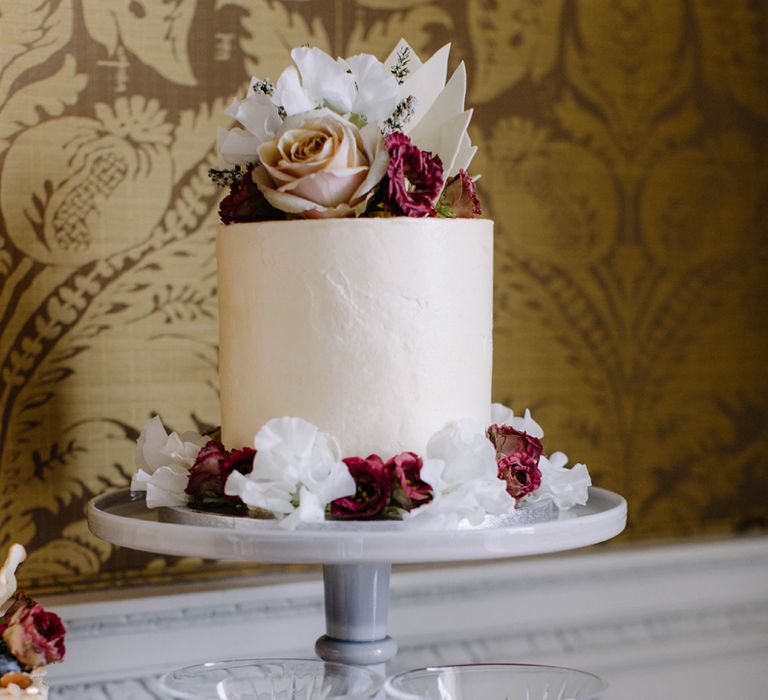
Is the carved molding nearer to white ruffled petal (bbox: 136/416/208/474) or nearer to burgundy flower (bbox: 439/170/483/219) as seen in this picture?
white ruffled petal (bbox: 136/416/208/474)

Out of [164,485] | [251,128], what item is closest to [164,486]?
[164,485]

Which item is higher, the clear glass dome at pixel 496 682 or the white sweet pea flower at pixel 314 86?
the white sweet pea flower at pixel 314 86

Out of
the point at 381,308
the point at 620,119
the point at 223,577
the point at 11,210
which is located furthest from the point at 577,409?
the point at 11,210

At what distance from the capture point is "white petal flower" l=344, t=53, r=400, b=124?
1143 millimetres

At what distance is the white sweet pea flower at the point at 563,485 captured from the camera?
3.95ft

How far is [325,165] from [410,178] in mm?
86

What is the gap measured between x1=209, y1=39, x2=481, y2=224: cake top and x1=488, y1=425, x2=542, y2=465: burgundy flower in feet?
0.76

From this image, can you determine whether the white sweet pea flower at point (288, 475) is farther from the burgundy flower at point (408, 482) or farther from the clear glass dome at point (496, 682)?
the clear glass dome at point (496, 682)

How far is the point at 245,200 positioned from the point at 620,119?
33.6 inches

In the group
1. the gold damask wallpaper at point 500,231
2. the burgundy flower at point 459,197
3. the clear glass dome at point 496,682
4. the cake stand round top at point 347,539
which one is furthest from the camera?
the gold damask wallpaper at point 500,231

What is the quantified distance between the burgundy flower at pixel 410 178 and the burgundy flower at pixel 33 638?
0.52m

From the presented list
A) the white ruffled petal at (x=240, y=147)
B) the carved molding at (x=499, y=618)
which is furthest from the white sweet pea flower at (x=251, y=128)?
the carved molding at (x=499, y=618)

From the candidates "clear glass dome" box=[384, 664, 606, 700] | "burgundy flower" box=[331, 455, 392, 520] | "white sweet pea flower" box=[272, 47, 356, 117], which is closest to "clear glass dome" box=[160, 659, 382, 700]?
"clear glass dome" box=[384, 664, 606, 700]

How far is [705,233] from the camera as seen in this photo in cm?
189
